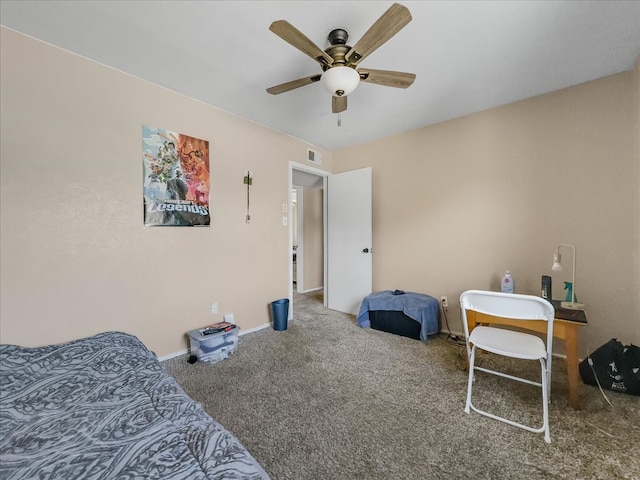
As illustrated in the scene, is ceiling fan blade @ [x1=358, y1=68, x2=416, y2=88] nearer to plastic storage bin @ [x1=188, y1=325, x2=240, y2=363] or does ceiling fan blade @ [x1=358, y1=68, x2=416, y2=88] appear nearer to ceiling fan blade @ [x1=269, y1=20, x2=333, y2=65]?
ceiling fan blade @ [x1=269, y1=20, x2=333, y2=65]

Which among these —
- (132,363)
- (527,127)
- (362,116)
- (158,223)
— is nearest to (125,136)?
(158,223)

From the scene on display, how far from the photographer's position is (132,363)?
141cm

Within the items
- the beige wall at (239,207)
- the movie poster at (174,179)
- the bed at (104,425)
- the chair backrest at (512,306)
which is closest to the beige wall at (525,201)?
the beige wall at (239,207)

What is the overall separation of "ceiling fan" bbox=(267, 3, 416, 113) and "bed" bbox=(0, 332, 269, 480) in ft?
6.02

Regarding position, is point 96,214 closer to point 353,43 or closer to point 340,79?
point 340,79

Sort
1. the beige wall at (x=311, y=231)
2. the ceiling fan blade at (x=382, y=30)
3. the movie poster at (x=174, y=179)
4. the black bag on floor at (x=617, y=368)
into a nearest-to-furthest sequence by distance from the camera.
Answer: the ceiling fan blade at (x=382, y=30) < the black bag on floor at (x=617, y=368) < the movie poster at (x=174, y=179) < the beige wall at (x=311, y=231)

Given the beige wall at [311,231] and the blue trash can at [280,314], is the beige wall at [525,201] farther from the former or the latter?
the beige wall at [311,231]

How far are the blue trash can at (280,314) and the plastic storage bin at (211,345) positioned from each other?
69 centimetres

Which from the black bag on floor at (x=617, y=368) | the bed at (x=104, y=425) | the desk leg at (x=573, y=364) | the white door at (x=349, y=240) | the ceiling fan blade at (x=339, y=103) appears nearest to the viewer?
the bed at (x=104, y=425)

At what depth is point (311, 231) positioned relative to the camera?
540cm

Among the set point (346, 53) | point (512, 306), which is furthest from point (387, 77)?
point (512, 306)

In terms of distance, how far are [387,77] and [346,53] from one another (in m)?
0.33

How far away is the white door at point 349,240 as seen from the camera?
145 inches

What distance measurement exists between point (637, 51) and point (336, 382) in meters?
3.42
